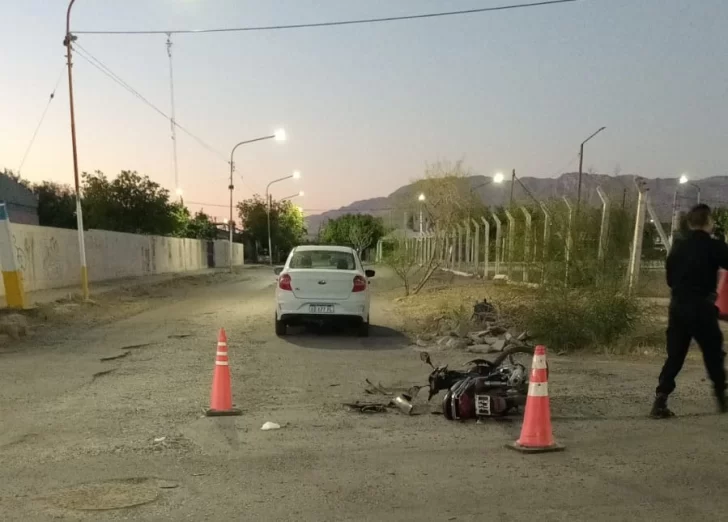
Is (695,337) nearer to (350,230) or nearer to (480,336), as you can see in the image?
(480,336)

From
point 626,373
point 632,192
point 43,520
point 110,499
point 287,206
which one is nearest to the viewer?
point 43,520

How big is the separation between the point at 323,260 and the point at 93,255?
19441mm

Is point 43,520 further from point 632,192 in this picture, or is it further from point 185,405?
point 632,192

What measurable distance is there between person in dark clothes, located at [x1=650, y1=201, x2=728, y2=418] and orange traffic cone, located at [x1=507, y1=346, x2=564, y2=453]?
5.39 ft

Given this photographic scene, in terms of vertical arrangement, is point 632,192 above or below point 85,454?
above

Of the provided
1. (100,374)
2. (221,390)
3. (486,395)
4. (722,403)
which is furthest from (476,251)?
(221,390)

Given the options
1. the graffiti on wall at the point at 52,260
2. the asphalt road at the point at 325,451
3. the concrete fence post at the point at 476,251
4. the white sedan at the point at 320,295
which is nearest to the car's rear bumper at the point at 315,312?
the white sedan at the point at 320,295

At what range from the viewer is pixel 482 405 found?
6.29 metres

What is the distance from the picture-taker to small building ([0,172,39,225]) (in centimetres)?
3931

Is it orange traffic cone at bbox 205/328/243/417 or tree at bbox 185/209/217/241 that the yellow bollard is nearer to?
orange traffic cone at bbox 205/328/243/417

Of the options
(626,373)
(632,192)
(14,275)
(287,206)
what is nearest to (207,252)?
(287,206)

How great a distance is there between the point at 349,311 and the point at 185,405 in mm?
5303

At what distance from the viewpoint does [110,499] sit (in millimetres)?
4414

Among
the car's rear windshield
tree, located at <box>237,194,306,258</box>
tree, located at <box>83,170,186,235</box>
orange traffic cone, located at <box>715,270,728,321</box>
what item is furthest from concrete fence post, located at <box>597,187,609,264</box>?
tree, located at <box>237,194,306,258</box>
